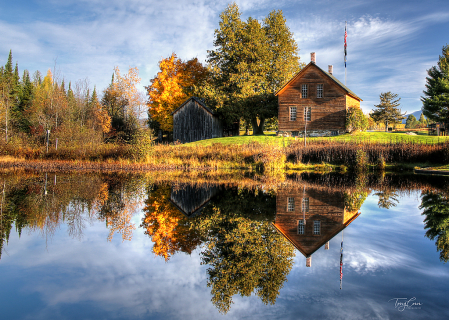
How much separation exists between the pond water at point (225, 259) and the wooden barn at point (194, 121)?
2812cm

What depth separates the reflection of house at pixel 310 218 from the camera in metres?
6.74

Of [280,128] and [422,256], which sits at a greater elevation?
[280,128]

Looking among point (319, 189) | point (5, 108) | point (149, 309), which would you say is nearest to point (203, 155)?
point (319, 189)

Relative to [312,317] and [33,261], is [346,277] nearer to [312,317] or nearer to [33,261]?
[312,317]

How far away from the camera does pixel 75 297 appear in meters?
4.30

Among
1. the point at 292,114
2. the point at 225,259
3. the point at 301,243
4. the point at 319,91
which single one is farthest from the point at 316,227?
the point at 319,91

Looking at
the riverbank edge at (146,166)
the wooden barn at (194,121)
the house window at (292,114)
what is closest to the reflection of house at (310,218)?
the riverbank edge at (146,166)

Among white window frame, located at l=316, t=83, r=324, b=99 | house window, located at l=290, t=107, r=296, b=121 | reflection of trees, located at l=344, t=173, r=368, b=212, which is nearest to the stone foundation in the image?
house window, located at l=290, t=107, r=296, b=121

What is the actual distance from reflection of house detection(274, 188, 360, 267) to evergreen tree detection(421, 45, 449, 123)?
43487 millimetres

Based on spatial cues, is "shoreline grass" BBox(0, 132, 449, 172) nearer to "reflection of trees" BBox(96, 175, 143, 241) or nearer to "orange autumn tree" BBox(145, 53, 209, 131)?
"reflection of trees" BBox(96, 175, 143, 241)

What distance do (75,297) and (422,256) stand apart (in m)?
6.17

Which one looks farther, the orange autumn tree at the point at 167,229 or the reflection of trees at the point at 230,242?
the orange autumn tree at the point at 167,229

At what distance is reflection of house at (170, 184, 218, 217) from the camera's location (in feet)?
32.5

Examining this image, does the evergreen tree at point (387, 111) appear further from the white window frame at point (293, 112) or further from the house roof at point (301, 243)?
the house roof at point (301, 243)
